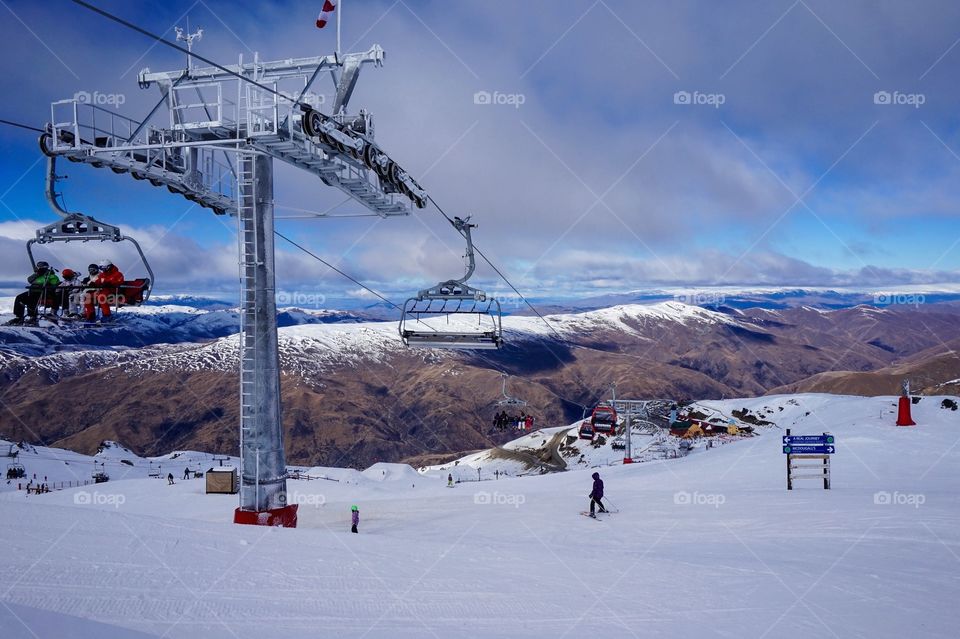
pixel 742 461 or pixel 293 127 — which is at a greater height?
pixel 293 127

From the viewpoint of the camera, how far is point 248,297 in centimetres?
1518

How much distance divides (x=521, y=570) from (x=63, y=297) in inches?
343

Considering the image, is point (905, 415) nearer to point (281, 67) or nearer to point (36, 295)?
point (281, 67)

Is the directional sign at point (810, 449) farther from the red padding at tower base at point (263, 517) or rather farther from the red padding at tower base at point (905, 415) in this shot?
the red padding at tower base at point (263, 517)

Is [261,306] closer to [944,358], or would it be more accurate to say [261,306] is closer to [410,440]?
[410,440]

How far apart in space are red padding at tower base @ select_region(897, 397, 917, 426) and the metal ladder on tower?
2810 cm

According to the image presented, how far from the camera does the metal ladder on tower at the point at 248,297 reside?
15.2 meters

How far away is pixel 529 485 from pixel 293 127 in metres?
19.9

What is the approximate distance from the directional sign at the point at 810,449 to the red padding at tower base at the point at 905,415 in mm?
12341

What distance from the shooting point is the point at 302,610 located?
7.36 metres

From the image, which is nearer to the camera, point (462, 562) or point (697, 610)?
point (697, 610)

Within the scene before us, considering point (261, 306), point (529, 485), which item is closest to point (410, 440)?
point (529, 485)

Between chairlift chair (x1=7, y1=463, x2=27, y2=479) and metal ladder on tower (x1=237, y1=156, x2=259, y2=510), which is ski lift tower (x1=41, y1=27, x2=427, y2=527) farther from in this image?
chairlift chair (x1=7, y1=463, x2=27, y2=479)

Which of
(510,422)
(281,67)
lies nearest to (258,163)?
(281,67)
